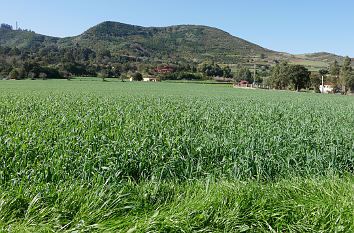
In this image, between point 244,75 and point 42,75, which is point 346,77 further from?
point 42,75

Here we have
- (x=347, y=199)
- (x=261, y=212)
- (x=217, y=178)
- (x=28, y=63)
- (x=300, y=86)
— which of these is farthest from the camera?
(x=28, y=63)

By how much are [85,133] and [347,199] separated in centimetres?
508

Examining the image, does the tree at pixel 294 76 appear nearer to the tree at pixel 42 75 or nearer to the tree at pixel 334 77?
the tree at pixel 334 77

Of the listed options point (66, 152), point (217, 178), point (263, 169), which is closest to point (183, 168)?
point (217, 178)

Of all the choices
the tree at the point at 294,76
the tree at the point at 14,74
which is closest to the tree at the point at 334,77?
the tree at the point at 294,76

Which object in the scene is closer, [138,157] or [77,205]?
[77,205]

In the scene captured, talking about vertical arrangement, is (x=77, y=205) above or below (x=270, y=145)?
below

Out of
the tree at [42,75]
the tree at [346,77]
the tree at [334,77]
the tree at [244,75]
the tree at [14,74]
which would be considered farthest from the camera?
the tree at [244,75]

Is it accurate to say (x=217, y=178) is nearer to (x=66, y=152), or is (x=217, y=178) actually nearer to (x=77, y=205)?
(x=77, y=205)

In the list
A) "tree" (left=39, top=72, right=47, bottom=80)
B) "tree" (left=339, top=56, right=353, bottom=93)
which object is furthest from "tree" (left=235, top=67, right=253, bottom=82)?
"tree" (left=39, top=72, right=47, bottom=80)

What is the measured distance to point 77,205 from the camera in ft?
8.96

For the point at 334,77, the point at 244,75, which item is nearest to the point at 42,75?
the point at 244,75

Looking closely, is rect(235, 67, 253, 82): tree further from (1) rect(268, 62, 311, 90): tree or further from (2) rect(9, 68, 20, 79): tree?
(2) rect(9, 68, 20, 79): tree

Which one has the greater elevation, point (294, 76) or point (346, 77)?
point (294, 76)
